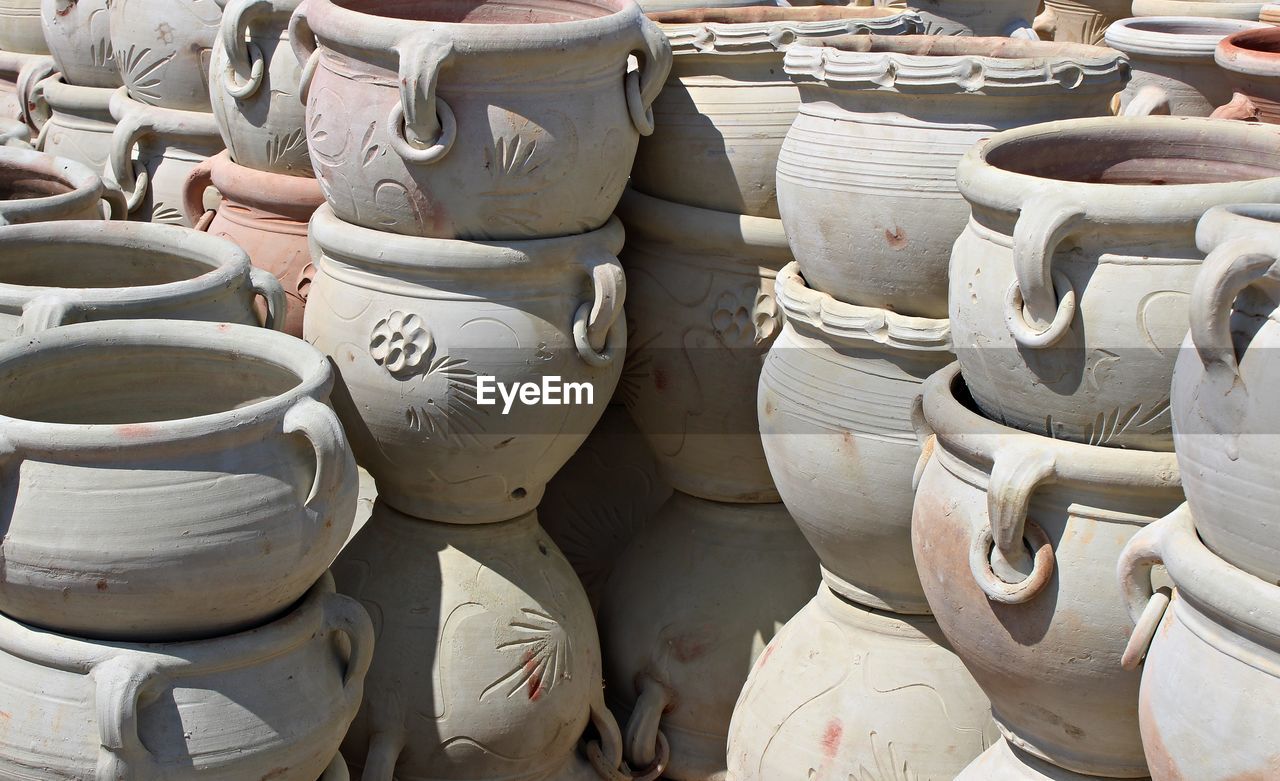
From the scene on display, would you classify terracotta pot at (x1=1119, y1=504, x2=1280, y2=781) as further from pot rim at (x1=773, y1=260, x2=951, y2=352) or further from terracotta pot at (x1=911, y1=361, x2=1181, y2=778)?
pot rim at (x1=773, y1=260, x2=951, y2=352)

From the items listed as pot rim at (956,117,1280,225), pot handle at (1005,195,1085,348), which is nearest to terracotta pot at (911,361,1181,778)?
pot handle at (1005,195,1085,348)

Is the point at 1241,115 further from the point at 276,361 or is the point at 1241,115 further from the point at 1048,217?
the point at 276,361

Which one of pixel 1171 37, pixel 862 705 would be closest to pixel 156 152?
pixel 862 705

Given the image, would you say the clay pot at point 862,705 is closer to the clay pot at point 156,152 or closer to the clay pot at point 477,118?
the clay pot at point 477,118

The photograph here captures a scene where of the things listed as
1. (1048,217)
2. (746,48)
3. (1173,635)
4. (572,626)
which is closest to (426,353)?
(572,626)

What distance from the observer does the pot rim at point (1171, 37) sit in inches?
127

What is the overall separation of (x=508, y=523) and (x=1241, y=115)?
1624 millimetres

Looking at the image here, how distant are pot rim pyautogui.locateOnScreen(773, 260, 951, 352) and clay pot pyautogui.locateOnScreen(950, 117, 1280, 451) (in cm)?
32

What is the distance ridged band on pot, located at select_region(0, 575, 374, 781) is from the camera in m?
2.07

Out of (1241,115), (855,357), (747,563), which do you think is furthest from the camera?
(747,563)

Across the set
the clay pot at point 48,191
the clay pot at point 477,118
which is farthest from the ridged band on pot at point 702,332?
the clay pot at point 48,191

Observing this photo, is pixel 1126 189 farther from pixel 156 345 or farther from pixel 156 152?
pixel 156 152

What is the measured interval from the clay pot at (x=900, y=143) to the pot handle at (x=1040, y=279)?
1.52 feet

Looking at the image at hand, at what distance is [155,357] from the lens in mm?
2439
